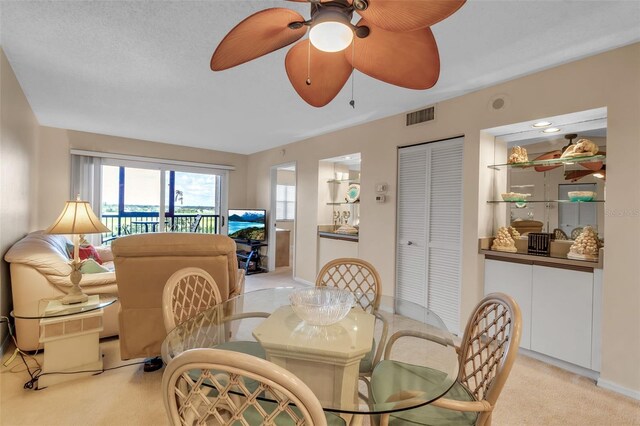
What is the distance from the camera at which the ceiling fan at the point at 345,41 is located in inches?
39.2

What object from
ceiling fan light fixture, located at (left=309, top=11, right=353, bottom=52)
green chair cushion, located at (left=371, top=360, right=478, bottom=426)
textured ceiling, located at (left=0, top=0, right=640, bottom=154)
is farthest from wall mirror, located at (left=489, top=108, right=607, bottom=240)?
ceiling fan light fixture, located at (left=309, top=11, right=353, bottom=52)

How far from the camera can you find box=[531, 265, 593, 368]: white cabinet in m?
2.36

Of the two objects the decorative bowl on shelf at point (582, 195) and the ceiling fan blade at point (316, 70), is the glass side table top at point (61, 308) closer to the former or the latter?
the ceiling fan blade at point (316, 70)

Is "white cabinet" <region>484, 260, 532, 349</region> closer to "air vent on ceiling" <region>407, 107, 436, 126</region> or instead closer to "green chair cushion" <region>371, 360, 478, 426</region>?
"air vent on ceiling" <region>407, 107, 436, 126</region>

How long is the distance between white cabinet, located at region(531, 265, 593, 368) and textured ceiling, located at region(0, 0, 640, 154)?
1.70m

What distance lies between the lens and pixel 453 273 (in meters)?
3.21

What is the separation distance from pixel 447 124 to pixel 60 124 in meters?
5.31

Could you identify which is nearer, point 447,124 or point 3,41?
point 3,41

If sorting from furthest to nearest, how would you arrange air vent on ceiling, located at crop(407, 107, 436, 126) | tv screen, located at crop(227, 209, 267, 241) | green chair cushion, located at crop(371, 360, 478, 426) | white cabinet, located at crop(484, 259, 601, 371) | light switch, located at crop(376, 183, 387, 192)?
tv screen, located at crop(227, 209, 267, 241) < light switch, located at crop(376, 183, 387, 192) < air vent on ceiling, located at crop(407, 107, 436, 126) < white cabinet, located at crop(484, 259, 601, 371) < green chair cushion, located at crop(371, 360, 478, 426)

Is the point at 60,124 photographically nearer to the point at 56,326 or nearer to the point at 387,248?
the point at 56,326

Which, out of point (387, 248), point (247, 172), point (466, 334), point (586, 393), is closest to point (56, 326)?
point (466, 334)

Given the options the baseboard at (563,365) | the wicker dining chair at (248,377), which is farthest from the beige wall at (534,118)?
the wicker dining chair at (248,377)


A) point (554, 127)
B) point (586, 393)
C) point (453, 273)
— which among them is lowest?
point (586, 393)

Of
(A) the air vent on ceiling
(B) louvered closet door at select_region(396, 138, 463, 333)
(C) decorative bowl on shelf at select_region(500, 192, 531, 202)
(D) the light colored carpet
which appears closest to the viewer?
(D) the light colored carpet
